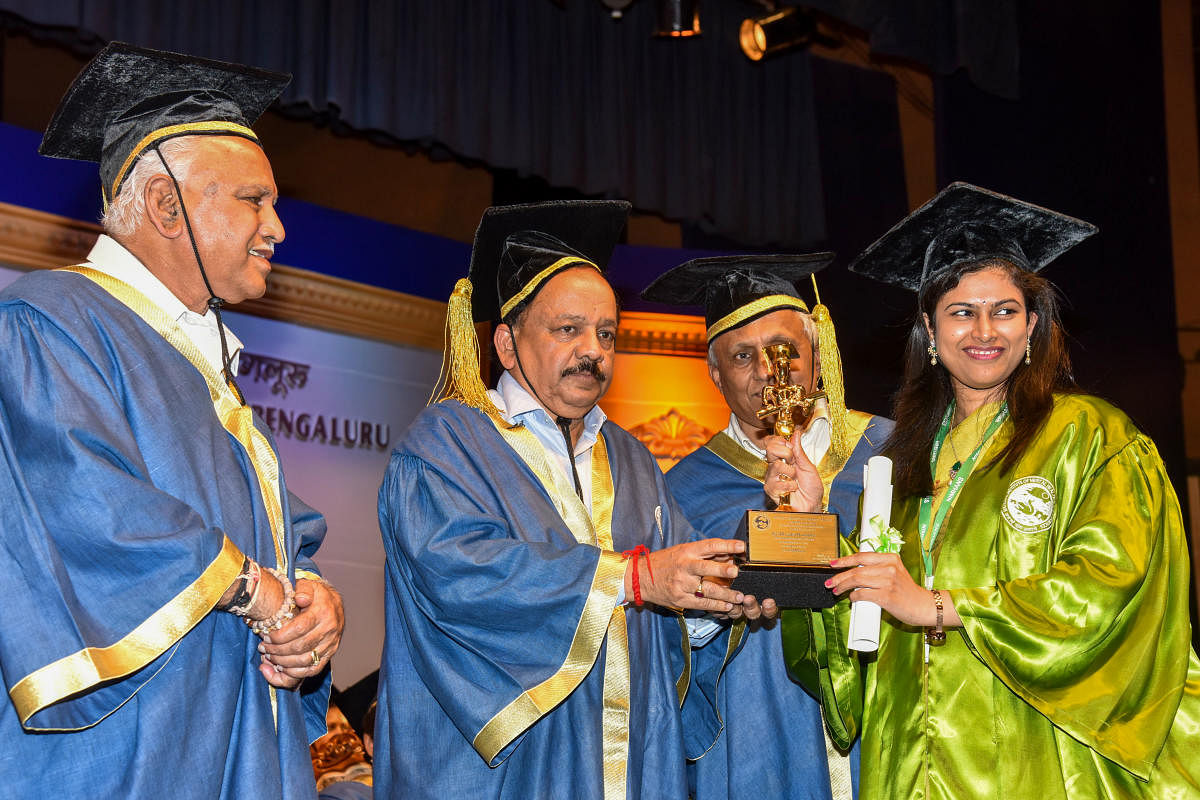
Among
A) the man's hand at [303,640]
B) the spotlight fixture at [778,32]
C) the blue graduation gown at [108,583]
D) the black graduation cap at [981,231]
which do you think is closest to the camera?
the blue graduation gown at [108,583]

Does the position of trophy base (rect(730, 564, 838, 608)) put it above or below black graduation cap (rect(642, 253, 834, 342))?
below

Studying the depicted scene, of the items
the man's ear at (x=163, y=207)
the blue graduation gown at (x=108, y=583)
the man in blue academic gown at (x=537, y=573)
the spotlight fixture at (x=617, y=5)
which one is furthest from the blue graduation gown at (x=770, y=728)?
the spotlight fixture at (x=617, y=5)

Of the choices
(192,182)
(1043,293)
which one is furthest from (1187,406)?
(192,182)

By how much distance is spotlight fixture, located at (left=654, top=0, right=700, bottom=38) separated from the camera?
24.0ft

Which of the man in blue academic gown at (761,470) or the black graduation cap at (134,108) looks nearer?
the black graduation cap at (134,108)

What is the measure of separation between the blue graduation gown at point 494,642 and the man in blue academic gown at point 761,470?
0.31 metres

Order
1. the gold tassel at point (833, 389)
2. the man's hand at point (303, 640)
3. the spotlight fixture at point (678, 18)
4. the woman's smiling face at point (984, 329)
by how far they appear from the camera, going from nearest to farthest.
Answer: the man's hand at point (303, 640) → the woman's smiling face at point (984, 329) → the gold tassel at point (833, 389) → the spotlight fixture at point (678, 18)

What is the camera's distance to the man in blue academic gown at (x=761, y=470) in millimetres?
3908

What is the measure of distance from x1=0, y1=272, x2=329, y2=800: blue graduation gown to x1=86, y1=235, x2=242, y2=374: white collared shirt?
0.15 meters

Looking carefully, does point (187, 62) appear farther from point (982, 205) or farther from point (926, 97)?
point (926, 97)

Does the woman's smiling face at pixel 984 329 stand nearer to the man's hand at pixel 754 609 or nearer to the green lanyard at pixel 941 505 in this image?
the green lanyard at pixel 941 505

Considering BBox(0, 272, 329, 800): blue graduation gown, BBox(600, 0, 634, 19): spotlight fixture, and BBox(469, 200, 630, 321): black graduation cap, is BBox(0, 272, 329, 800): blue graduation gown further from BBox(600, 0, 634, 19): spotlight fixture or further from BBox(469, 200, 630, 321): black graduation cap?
BBox(600, 0, 634, 19): spotlight fixture

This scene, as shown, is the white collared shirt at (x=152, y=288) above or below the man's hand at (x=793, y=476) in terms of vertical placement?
above

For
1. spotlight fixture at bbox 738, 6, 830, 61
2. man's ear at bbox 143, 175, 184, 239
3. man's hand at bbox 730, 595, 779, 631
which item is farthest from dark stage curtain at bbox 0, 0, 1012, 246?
man's hand at bbox 730, 595, 779, 631
